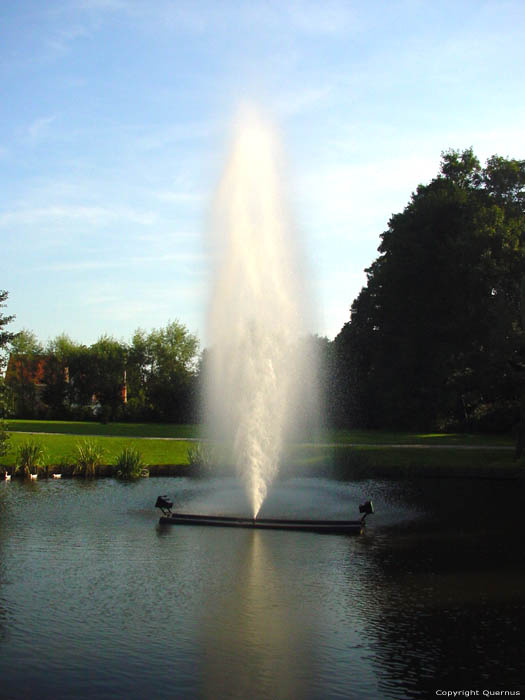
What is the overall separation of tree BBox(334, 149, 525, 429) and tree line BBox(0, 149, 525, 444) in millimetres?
83

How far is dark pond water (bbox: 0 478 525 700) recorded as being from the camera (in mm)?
10648

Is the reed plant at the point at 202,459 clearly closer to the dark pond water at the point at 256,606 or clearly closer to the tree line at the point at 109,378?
the dark pond water at the point at 256,606

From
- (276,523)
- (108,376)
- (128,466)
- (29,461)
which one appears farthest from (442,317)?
(108,376)

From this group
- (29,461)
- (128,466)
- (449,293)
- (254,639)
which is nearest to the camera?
(254,639)

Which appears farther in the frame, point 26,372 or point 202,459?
point 26,372

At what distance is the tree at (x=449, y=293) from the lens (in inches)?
2063

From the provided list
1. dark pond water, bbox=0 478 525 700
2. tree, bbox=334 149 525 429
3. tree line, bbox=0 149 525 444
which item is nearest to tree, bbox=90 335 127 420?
tree line, bbox=0 149 525 444

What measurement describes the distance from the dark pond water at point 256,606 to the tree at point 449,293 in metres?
30.8

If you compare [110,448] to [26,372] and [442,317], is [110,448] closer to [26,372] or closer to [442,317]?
[442,317]

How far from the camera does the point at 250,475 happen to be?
83.4 feet

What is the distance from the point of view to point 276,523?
21.5 m

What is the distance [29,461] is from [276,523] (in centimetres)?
1711

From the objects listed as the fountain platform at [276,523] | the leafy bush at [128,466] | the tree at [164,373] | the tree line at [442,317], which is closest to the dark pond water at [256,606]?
the fountain platform at [276,523]

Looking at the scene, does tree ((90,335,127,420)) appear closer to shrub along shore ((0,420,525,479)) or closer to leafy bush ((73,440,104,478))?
shrub along shore ((0,420,525,479))
